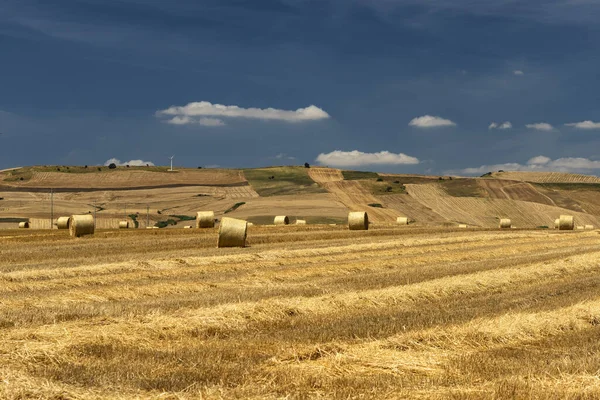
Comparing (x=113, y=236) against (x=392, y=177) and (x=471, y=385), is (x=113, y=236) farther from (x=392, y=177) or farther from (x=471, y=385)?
(x=392, y=177)

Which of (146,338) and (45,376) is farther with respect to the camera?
(146,338)

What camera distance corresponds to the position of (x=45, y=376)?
920 centimetres

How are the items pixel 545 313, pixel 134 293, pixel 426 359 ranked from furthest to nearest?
pixel 134 293
pixel 545 313
pixel 426 359

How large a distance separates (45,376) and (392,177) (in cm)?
13506

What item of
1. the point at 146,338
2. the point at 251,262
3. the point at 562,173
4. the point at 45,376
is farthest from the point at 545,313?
the point at 562,173

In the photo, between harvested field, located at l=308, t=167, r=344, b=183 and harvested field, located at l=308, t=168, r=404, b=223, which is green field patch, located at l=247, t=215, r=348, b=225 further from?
harvested field, located at l=308, t=167, r=344, b=183

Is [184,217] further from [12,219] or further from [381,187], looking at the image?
[381,187]

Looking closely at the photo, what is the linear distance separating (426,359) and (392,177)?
133m

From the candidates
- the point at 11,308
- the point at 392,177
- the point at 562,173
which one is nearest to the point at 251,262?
the point at 11,308

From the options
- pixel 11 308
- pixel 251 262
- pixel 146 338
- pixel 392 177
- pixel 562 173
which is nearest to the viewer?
pixel 146 338

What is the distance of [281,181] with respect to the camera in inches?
5556

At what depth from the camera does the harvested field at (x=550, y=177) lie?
15038 cm

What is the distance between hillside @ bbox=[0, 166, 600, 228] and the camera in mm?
102000

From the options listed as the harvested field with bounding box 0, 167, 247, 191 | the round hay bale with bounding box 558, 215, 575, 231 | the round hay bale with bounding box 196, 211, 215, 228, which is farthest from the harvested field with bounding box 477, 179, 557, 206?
the round hay bale with bounding box 196, 211, 215, 228
